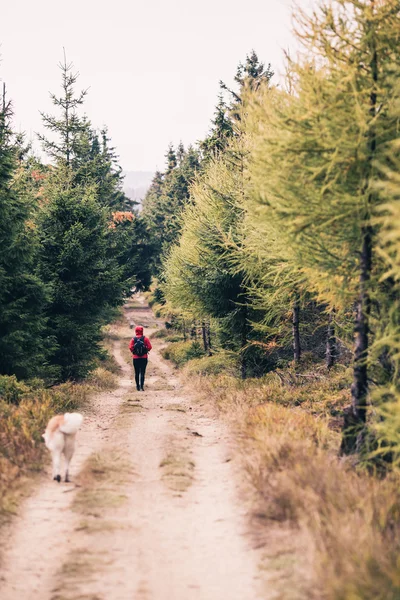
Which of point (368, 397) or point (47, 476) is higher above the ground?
point (368, 397)

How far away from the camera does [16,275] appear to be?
1591cm

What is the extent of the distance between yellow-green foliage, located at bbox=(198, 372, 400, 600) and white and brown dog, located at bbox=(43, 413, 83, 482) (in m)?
2.54

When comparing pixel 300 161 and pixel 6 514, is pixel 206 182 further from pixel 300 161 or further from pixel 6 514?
pixel 6 514

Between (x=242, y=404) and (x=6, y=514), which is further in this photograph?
(x=242, y=404)

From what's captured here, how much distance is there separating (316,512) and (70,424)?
3704 millimetres

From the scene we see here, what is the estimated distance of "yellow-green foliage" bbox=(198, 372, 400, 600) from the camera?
15.2 ft

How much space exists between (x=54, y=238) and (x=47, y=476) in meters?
13.6

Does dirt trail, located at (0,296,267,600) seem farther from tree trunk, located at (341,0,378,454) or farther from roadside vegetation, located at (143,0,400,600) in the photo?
tree trunk, located at (341,0,378,454)

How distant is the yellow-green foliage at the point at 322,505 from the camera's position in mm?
4633

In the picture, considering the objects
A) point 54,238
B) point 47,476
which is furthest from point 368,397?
point 54,238

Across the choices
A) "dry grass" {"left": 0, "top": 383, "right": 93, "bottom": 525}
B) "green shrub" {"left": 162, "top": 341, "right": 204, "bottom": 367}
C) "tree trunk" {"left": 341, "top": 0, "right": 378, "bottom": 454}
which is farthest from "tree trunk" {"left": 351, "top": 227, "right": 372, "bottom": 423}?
"green shrub" {"left": 162, "top": 341, "right": 204, "bottom": 367}

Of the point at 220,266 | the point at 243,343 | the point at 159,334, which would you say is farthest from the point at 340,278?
the point at 159,334

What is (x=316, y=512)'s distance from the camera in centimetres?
564

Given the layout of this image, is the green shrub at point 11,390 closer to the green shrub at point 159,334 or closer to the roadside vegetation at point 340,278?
the roadside vegetation at point 340,278
